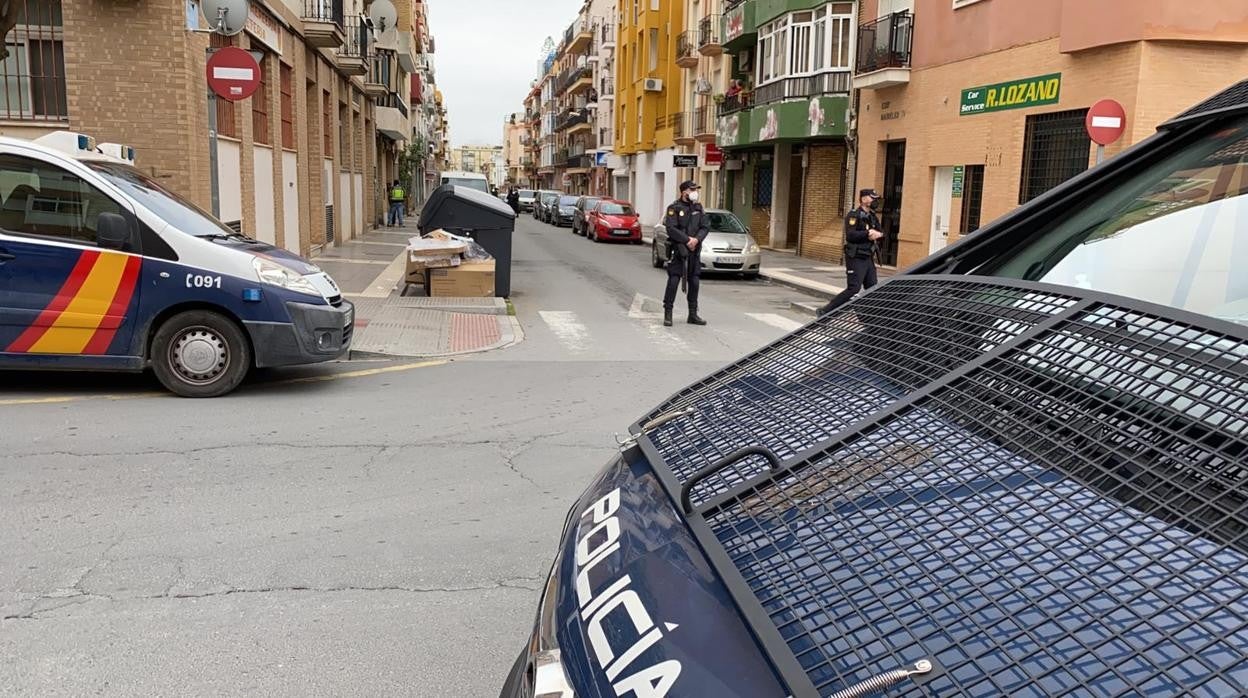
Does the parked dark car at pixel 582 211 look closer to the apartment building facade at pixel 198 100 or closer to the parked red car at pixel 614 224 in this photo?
the parked red car at pixel 614 224

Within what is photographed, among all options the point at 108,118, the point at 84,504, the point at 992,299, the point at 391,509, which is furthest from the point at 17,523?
the point at 108,118

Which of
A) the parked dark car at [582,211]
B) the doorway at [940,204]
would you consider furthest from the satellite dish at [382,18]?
the doorway at [940,204]

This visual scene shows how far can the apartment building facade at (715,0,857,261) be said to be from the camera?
2530 centimetres

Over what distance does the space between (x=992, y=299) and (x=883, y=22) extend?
22258 mm

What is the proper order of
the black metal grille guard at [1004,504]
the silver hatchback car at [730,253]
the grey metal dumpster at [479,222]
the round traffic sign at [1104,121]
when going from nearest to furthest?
1. the black metal grille guard at [1004,504]
2. the round traffic sign at [1104,121]
3. the grey metal dumpster at [479,222]
4. the silver hatchback car at [730,253]

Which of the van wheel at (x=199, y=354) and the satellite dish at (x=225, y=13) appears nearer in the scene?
the van wheel at (x=199, y=354)

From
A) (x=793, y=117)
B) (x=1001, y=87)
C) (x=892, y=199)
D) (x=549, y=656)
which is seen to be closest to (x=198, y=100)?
(x=549, y=656)

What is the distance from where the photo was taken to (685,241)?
1312 centimetres

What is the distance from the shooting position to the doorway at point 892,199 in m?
22.8

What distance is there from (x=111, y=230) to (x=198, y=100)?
6.54 meters

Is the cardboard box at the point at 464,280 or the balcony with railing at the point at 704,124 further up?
the balcony with railing at the point at 704,124

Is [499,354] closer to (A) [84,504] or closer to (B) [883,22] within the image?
(A) [84,504]

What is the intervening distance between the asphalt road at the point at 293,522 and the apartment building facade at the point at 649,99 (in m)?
36.5

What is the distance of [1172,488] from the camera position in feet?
4.90
